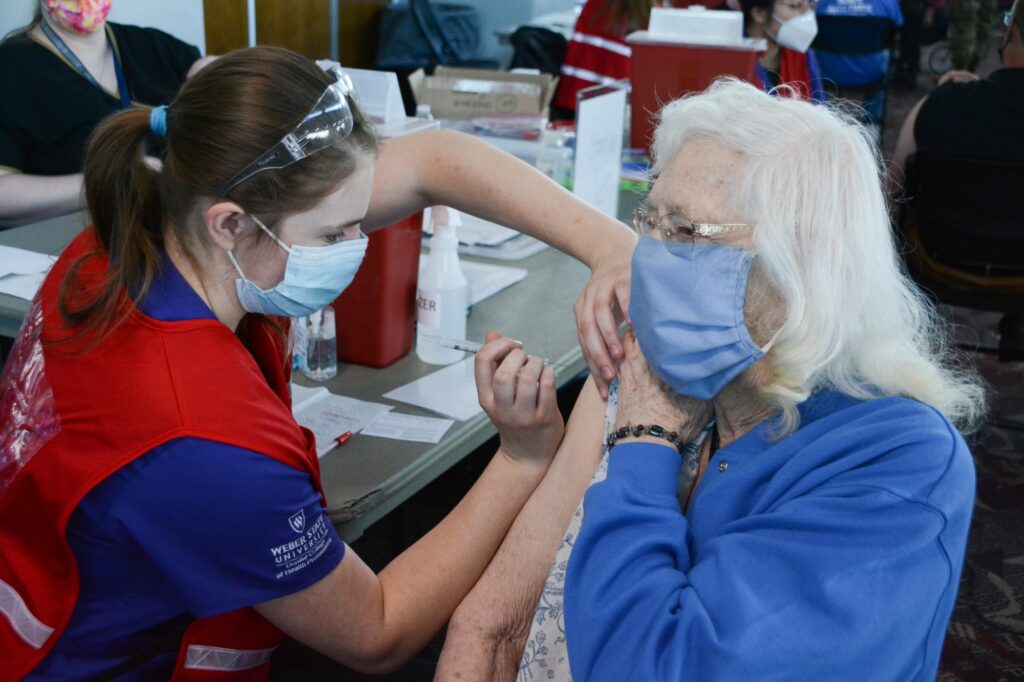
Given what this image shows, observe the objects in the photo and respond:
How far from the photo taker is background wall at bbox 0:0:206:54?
12.9 feet

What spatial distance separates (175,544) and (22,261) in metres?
1.24

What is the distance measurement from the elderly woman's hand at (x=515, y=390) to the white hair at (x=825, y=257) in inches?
13.5

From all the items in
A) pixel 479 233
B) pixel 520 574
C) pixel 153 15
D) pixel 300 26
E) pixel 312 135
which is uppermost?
pixel 312 135

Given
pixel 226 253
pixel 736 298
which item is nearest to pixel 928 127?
pixel 736 298

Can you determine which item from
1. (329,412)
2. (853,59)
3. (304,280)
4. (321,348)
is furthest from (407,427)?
(853,59)

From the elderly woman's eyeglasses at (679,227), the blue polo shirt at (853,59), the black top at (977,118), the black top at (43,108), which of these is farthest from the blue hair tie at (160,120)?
the blue polo shirt at (853,59)

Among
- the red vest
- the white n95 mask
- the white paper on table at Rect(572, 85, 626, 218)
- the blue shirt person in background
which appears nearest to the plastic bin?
the white paper on table at Rect(572, 85, 626, 218)

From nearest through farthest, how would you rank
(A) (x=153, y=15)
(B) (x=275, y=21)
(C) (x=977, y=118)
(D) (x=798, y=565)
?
(D) (x=798, y=565) → (C) (x=977, y=118) → (A) (x=153, y=15) → (B) (x=275, y=21)

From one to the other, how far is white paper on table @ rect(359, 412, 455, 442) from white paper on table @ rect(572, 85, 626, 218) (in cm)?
90

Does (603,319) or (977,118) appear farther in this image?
(977,118)

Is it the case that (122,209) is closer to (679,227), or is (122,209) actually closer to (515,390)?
(515,390)

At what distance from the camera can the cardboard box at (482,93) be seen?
10.8ft

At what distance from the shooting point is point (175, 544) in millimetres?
1146

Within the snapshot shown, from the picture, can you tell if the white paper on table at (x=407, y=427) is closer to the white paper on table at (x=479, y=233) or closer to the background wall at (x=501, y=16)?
the white paper on table at (x=479, y=233)
